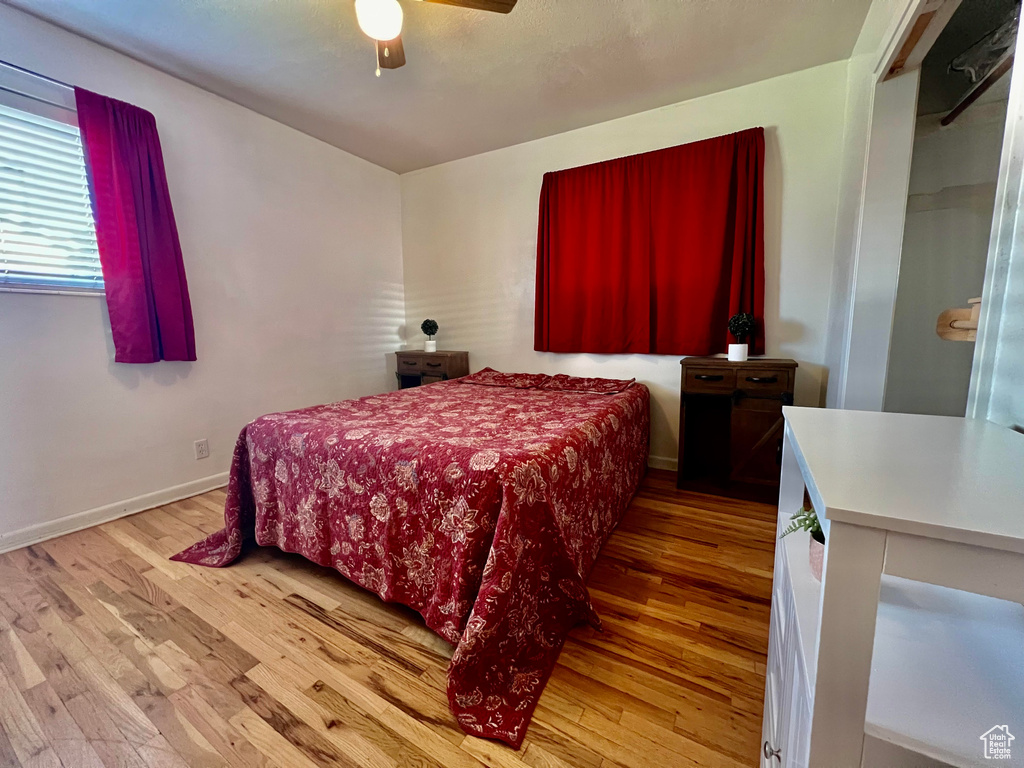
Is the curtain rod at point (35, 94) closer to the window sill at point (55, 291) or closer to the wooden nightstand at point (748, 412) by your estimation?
the window sill at point (55, 291)

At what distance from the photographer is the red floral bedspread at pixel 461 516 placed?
3.57 feet

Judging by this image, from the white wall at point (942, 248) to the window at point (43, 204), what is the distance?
13.7 ft

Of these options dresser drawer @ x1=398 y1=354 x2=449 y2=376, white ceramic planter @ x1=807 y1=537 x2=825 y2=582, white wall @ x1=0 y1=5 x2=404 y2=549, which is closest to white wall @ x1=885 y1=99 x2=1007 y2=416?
white ceramic planter @ x1=807 y1=537 x2=825 y2=582

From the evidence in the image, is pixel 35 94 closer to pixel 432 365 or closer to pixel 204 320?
pixel 204 320

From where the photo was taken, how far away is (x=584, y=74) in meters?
2.24

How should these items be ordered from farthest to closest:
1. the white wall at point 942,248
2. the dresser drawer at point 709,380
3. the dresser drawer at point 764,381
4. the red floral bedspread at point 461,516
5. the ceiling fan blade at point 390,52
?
1. the dresser drawer at point 709,380
2. the dresser drawer at point 764,381
3. the white wall at point 942,248
4. the ceiling fan blade at point 390,52
5. the red floral bedspread at point 461,516

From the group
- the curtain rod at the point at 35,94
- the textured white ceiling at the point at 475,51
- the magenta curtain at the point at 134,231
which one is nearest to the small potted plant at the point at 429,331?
the textured white ceiling at the point at 475,51

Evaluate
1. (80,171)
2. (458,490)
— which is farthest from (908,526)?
(80,171)

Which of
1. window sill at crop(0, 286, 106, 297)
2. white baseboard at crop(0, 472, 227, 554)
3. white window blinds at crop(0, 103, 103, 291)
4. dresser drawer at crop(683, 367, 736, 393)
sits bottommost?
white baseboard at crop(0, 472, 227, 554)

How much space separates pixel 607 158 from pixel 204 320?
2943 millimetres

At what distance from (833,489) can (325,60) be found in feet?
9.38

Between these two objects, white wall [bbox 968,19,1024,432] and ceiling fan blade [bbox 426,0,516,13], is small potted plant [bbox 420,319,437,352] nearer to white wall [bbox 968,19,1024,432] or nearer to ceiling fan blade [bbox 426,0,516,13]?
ceiling fan blade [bbox 426,0,516,13]

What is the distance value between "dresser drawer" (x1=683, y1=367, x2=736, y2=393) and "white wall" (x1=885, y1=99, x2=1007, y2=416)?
859 millimetres

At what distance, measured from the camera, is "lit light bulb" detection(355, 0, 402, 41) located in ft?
4.60
